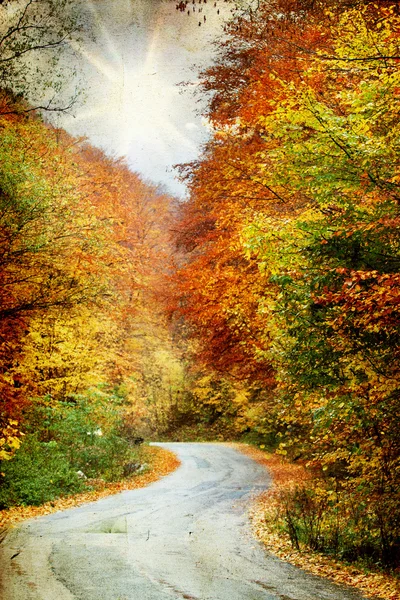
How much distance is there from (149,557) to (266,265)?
4.93m

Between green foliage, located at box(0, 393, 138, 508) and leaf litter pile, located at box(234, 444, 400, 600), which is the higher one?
green foliage, located at box(0, 393, 138, 508)

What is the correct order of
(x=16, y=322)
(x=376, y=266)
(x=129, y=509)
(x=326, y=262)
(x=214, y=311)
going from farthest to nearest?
(x=214, y=311)
(x=129, y=509)
(x=16, y=322)
(x=326, y=262)
(x=376, y=266)

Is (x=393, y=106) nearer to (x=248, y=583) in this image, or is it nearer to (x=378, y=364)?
(x=378, y=364)

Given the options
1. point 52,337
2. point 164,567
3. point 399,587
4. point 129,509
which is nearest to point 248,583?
Answer: point 164,567

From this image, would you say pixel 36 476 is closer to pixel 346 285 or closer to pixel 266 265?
pixel 266 265

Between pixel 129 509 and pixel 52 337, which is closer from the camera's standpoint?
pixel 129 509

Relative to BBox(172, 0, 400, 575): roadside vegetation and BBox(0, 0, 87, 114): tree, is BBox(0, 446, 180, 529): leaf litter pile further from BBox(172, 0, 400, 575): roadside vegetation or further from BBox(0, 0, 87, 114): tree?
BBox(0, 0, 87, 114): tree

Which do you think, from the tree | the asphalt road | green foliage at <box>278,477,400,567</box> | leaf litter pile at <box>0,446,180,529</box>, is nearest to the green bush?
leaf litter pile at <box>0,446,180,529</box>

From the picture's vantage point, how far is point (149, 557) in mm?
8273

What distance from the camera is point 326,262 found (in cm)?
782

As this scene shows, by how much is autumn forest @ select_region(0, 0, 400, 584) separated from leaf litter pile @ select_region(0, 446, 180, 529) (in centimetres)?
58

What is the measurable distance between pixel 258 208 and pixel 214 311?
331 centimetres

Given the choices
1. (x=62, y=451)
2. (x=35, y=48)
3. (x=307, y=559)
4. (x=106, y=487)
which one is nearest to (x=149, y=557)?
(x=307, y=559)

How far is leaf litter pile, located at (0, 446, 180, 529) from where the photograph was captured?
1245cm
